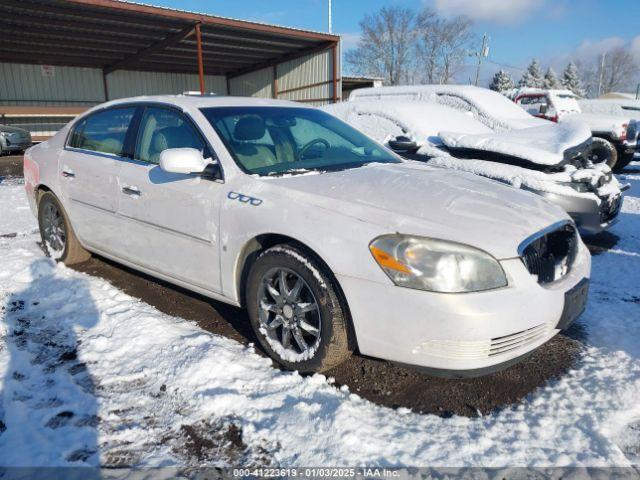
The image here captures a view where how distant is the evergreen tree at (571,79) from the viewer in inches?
3071

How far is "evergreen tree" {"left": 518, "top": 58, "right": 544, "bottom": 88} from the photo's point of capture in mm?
76438

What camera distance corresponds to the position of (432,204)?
246cm

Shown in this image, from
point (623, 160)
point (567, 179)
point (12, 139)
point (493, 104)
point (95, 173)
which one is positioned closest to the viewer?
point (95, 173)

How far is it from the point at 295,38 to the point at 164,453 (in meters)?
18.2

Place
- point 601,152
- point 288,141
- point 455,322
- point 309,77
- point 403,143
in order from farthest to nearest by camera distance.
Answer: point 309,77, point 601,152, point 403,143, point 288,141, point 455,322

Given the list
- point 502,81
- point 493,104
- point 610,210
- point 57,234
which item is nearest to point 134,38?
point 493,104

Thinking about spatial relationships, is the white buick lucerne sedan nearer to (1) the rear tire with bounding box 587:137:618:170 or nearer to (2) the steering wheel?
(2) the steering wheel

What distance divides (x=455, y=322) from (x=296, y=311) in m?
0.87

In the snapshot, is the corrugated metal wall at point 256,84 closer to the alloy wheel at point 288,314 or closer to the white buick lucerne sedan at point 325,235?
the white buick lucerne sedan at point 325,235

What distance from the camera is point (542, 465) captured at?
6.46ft

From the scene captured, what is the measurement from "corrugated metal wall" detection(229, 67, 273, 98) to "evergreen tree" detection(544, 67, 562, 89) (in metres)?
65.6

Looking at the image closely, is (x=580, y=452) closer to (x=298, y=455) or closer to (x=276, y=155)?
(x=298, y=455)

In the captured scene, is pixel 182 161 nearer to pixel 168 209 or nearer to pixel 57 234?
pixel 168 209

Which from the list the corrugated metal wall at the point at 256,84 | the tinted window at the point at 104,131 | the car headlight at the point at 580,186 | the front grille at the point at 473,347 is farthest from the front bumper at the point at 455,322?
the corrugated metal wall at the point at 256,84
